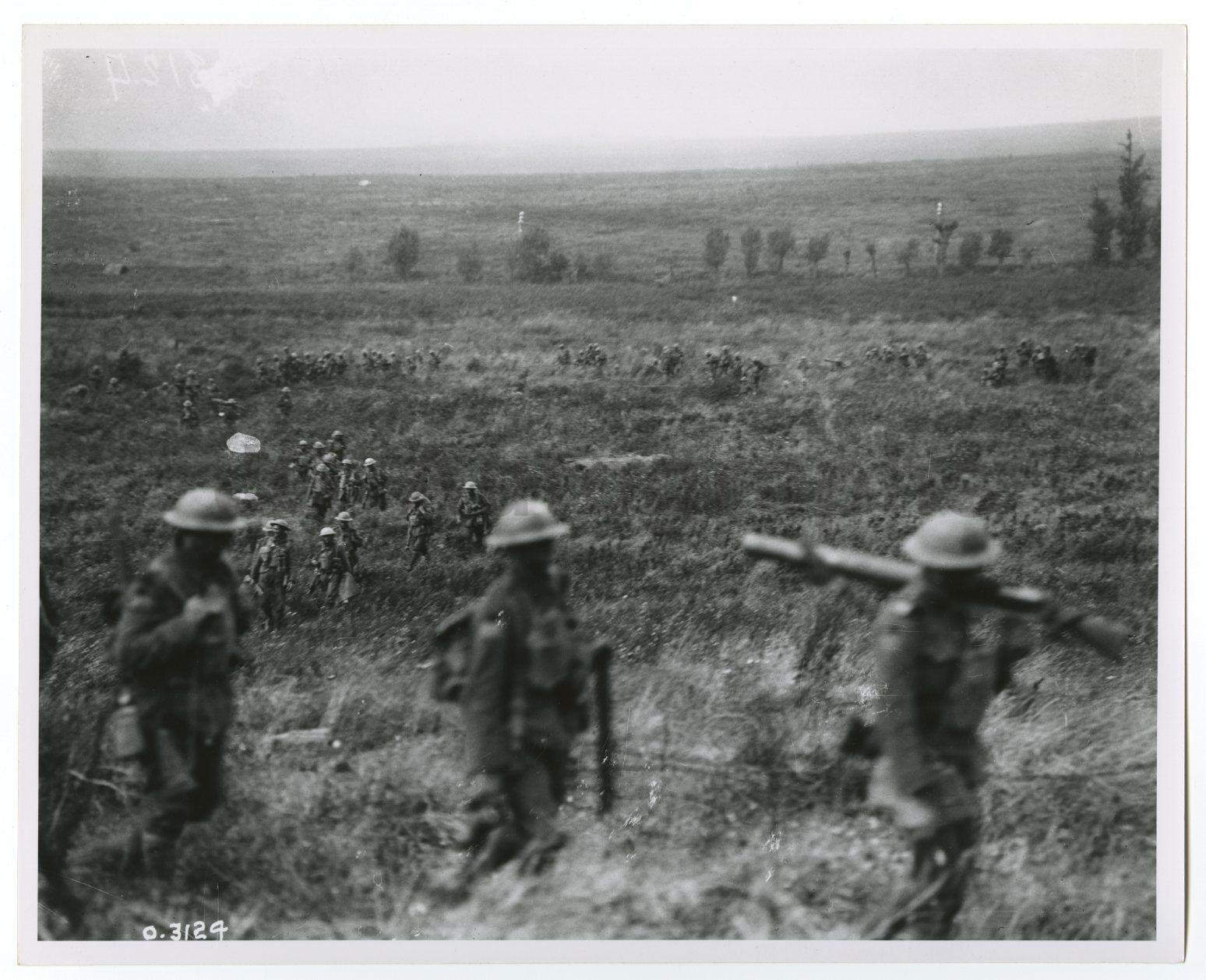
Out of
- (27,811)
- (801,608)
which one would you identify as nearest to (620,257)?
(801,608)

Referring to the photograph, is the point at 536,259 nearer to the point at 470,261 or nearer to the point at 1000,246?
the point at 470,261

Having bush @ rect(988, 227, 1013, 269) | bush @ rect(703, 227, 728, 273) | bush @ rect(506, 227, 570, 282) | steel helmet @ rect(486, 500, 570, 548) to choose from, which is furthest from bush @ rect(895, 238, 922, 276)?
steel helmet @ rect(486, 500, 570, 548)

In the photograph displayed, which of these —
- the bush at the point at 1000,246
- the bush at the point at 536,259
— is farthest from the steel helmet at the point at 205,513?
the bush at the point at 1000,246

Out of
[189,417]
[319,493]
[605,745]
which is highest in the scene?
[189,417]

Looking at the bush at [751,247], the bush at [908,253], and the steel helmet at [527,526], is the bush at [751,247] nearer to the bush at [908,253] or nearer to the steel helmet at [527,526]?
the bush at [908,253]

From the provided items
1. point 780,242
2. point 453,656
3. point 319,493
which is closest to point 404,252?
point 319,493

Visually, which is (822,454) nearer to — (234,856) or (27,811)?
Result: (234,856)

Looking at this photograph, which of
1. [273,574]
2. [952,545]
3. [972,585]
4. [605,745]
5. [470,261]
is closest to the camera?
[952,545]
